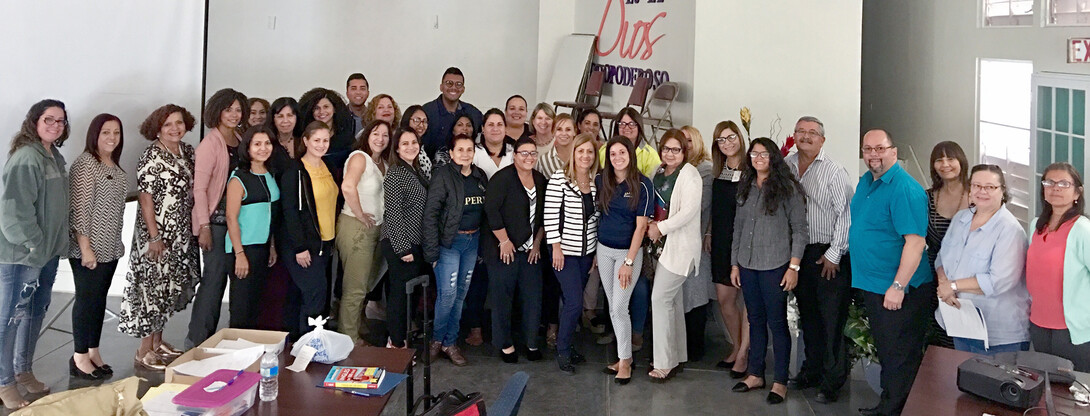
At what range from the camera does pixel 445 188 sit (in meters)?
4.94

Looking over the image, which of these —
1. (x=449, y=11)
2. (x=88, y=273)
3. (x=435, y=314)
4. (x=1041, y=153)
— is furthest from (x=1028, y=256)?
(x=449, y=11)

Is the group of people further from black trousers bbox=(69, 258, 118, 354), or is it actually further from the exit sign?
the exit sign

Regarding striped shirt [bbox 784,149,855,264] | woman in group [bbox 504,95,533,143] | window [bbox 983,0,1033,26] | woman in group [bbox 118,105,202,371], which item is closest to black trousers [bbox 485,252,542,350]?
woman in group [bbox 504,95,533,143]

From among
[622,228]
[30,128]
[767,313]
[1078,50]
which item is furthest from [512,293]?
[1078,50]

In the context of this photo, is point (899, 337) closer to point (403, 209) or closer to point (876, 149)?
point (876, 149)

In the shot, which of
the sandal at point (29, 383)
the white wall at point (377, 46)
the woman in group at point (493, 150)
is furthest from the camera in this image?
the white wall at point (377, 46)

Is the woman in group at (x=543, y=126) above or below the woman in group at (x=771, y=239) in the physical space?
above

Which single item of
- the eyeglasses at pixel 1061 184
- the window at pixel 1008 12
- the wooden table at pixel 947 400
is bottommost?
the wooden table at pixel 947 400

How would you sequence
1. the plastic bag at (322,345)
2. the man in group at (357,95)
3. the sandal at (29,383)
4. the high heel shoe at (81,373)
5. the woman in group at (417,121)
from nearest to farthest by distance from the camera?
the plastic bag at (322,345), the sandal at (29,383), the high heel shoe at (81,373), the woman in group at (417,121), the man in group at (357,95)

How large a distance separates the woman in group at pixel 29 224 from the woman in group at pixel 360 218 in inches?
56.9

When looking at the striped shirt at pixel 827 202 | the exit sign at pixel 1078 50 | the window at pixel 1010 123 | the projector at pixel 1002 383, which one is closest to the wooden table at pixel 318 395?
the projector at pixel 1002 383

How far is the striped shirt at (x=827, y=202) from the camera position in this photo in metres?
4.53

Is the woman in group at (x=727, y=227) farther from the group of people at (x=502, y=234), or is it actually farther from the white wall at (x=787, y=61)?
the white wall at (x=787, y=61)

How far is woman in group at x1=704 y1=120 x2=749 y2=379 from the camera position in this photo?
4.85 m
